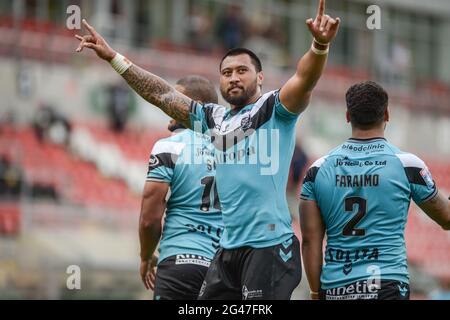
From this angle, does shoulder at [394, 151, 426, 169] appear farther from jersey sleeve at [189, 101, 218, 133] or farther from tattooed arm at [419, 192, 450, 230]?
jersey sleeve at [189, 101, 218, 133]

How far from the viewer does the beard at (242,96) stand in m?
7.14

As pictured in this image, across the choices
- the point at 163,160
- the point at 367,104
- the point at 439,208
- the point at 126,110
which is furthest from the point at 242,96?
the point at 126,110

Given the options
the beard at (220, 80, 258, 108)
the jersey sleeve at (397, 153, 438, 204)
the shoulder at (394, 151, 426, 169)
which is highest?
the beard at (220, 80, 258, 108)

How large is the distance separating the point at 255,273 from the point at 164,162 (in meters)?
1.72

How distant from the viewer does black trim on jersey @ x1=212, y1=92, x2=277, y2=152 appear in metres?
6.98

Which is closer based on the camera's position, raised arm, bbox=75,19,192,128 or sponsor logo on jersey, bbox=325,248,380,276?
sponsor logo on jersey, bbox=325,248,380,276

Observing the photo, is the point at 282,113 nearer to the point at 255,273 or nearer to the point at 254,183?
the point at 254,183

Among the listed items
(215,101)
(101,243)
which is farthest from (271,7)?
(215,101)

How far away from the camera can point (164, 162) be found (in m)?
8.27

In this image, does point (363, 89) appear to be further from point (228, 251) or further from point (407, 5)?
point (407, 5)

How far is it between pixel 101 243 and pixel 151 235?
11.5 metres

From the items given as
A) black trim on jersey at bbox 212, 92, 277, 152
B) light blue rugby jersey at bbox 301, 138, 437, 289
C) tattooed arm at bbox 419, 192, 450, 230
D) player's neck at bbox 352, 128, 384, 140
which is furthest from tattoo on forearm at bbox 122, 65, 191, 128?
tattooed arm at bbox 419, 192, 450, 230

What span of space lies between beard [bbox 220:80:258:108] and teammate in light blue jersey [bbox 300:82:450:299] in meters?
0.64
